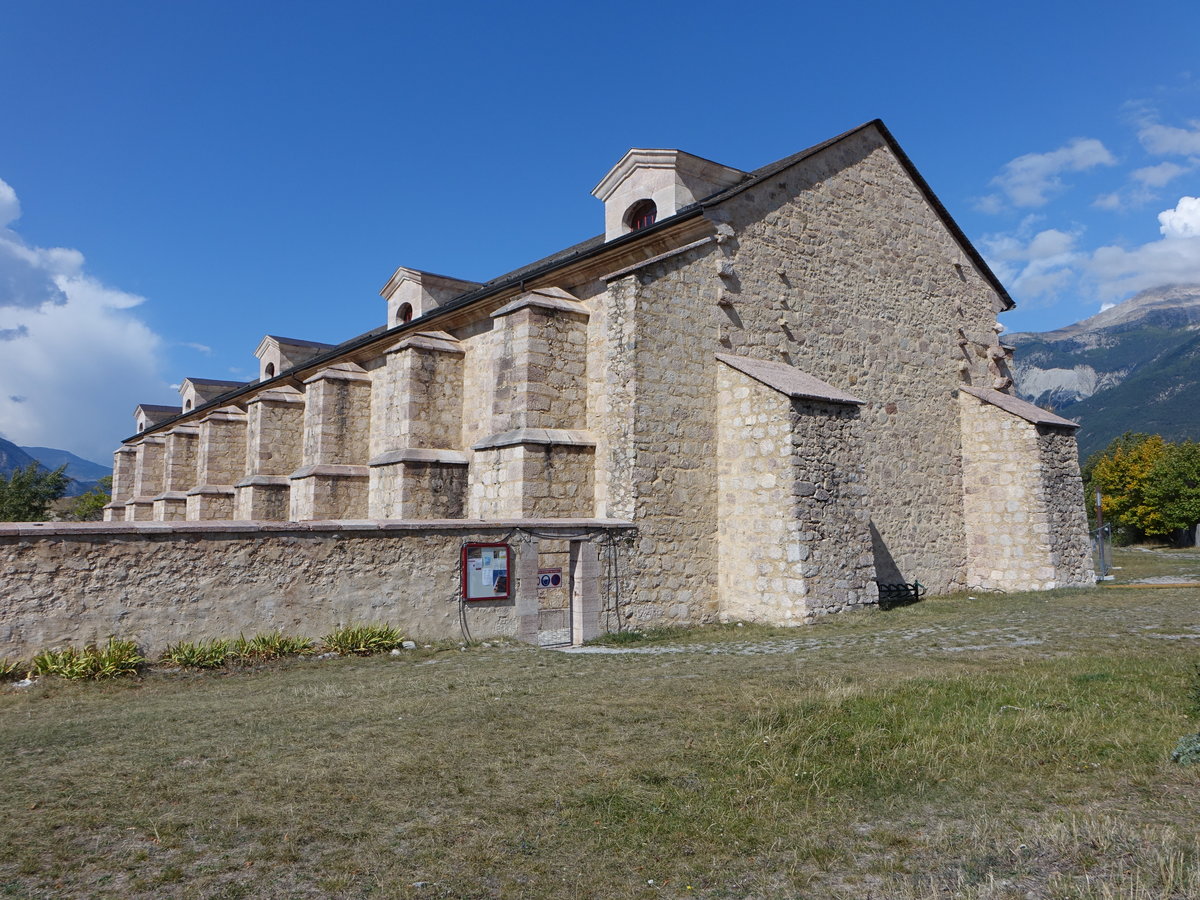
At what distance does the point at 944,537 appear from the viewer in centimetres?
1733

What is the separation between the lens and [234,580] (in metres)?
9.80

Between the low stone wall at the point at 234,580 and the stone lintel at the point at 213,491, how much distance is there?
18.2 m

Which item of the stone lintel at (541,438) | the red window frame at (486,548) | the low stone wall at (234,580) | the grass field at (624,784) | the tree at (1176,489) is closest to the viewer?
the grass field at (624,784)

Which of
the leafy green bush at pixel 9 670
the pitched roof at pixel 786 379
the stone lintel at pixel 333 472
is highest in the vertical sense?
the pitched roof at pixel 786 379

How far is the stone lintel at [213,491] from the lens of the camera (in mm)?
26297

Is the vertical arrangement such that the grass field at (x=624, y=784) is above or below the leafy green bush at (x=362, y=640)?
below

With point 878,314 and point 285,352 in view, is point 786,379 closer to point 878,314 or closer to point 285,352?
point 878,314

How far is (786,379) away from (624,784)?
981 cm

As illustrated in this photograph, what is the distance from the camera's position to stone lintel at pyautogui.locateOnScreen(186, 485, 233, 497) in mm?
26297

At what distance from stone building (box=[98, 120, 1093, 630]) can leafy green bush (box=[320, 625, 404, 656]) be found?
2.35 meters

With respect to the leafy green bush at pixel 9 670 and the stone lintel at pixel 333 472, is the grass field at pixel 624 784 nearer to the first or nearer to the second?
the leafy green bush at pixel 9 670

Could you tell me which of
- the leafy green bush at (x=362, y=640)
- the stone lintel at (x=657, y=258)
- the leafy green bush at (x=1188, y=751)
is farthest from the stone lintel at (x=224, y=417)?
the leafy green bush at (x=1188, y=751)

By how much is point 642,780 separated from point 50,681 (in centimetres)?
705

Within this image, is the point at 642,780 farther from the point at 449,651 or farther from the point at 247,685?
the point at 449,651
